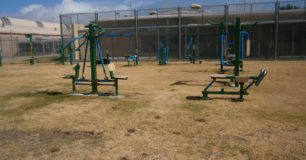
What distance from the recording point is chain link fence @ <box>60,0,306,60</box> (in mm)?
22859

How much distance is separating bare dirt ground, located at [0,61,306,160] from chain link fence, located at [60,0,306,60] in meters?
16.1

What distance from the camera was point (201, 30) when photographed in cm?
2498

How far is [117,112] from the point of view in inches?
255

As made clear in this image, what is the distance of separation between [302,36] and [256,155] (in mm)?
22382

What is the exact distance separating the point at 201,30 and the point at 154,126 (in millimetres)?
20946

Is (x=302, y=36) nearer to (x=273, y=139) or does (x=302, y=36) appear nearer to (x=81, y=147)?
(x=273, y=139)

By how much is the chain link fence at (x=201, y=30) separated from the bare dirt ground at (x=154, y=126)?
16.1 metres

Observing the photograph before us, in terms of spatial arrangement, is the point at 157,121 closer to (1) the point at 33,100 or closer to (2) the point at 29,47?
(1) the point at 33,100

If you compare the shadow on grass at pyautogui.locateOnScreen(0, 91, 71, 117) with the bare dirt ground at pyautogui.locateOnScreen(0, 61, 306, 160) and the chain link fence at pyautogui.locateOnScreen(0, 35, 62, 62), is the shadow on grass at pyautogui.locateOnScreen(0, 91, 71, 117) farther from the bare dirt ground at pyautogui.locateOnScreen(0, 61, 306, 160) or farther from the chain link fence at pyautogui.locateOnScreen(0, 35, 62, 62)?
the chain link fence at pyautogui.locateOnScreen(0, 35, 62, 62)

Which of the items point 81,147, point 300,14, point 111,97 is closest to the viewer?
point 81,147

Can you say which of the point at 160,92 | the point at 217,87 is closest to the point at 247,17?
the point at 217,87

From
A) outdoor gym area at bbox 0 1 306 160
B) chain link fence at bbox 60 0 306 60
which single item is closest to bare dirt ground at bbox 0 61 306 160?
outdoor gym area at bbox 0 1 306 160

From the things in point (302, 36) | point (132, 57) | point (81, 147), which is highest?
point (302, 36)

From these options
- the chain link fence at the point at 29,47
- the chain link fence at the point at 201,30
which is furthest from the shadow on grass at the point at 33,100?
the chain link fence at the point at 29,47
